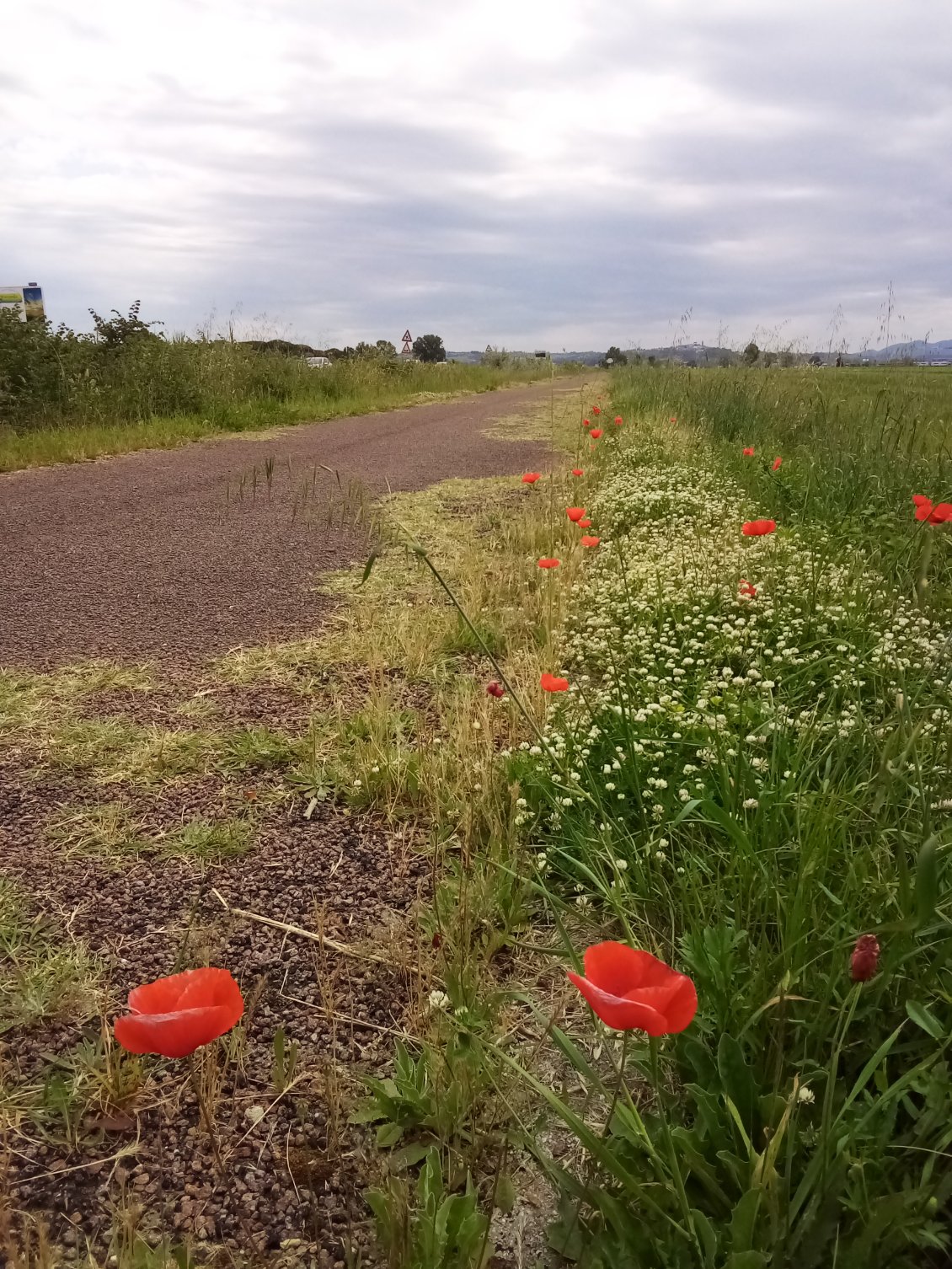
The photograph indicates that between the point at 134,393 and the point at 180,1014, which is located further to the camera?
the point at 134,393

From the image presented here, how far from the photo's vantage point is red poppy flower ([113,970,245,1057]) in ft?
3.34

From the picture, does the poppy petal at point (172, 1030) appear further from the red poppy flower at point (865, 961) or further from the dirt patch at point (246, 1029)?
the red poppy flower at point (865, 961)

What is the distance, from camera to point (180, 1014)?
1.02 m

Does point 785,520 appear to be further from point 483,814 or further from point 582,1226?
point 582,1226

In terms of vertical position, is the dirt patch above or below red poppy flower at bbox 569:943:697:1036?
below

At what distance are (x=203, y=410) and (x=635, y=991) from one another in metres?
12.6

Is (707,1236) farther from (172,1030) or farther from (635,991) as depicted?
(172,1030)

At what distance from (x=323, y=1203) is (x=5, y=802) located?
167 centimetres

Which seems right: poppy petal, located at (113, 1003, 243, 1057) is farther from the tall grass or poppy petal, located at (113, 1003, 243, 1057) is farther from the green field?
the tall grass

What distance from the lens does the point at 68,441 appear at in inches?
369

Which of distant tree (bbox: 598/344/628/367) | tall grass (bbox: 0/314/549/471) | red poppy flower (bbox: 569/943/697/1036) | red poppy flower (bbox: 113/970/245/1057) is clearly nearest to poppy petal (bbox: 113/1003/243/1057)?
red poppy flower (bbox: 113/970/245/1057)

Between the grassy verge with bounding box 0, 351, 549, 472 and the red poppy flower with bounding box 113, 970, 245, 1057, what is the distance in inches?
341

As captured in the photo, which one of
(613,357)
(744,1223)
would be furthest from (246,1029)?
(613,357)

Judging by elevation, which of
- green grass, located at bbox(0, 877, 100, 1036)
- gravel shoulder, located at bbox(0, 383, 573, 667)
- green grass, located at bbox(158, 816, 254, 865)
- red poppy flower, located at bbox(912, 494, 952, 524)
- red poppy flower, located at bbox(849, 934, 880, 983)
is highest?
red poppy flower, located at bbox(912, 494, 952, 524)
